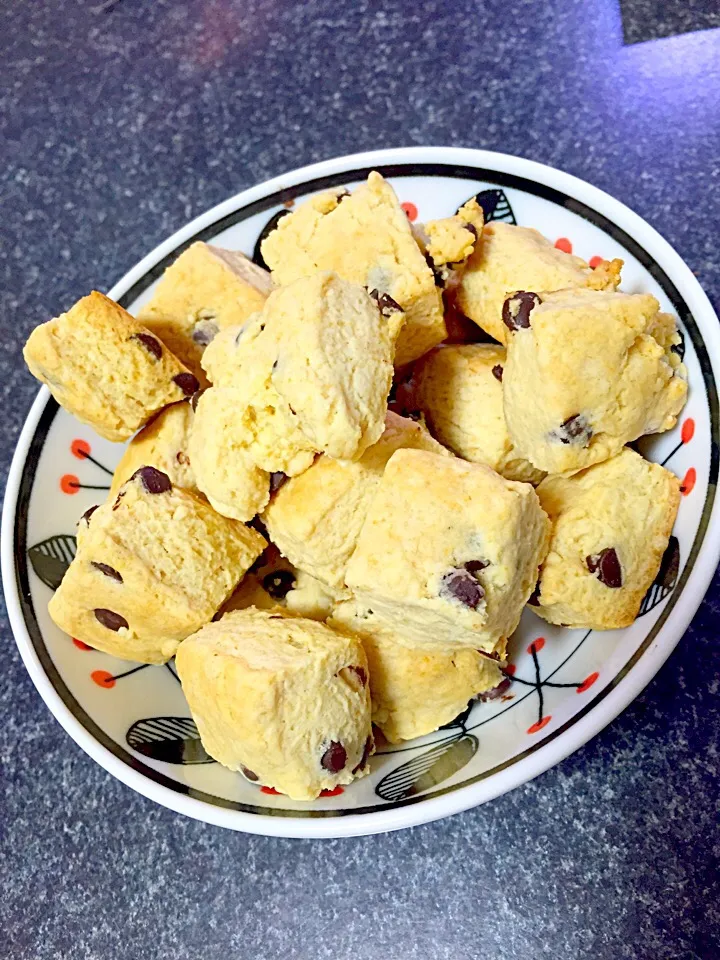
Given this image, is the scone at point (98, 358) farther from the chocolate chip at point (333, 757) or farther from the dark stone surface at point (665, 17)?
the dark stone surface at point (665, 17)

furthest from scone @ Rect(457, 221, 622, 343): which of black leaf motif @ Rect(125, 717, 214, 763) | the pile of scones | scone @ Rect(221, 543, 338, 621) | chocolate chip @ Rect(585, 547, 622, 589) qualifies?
black leaf motif @ Rect(125, 717, 214, 763)

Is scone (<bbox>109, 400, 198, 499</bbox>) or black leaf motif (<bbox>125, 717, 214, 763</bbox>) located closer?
black leaf motif (<bbox>125, 717, 214, 763</bbox>)

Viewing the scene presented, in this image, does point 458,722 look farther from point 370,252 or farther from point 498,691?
point 370,252

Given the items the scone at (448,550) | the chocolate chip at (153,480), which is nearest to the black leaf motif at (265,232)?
the chocolate chip at (153,480)

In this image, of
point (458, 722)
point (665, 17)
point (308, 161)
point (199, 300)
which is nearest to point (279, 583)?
point (458, 722)

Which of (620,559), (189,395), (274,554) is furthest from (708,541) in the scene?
(189,395)

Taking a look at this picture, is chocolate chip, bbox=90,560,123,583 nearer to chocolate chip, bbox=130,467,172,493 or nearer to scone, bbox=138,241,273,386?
chocolate chip, bbox=130,467,172,493
